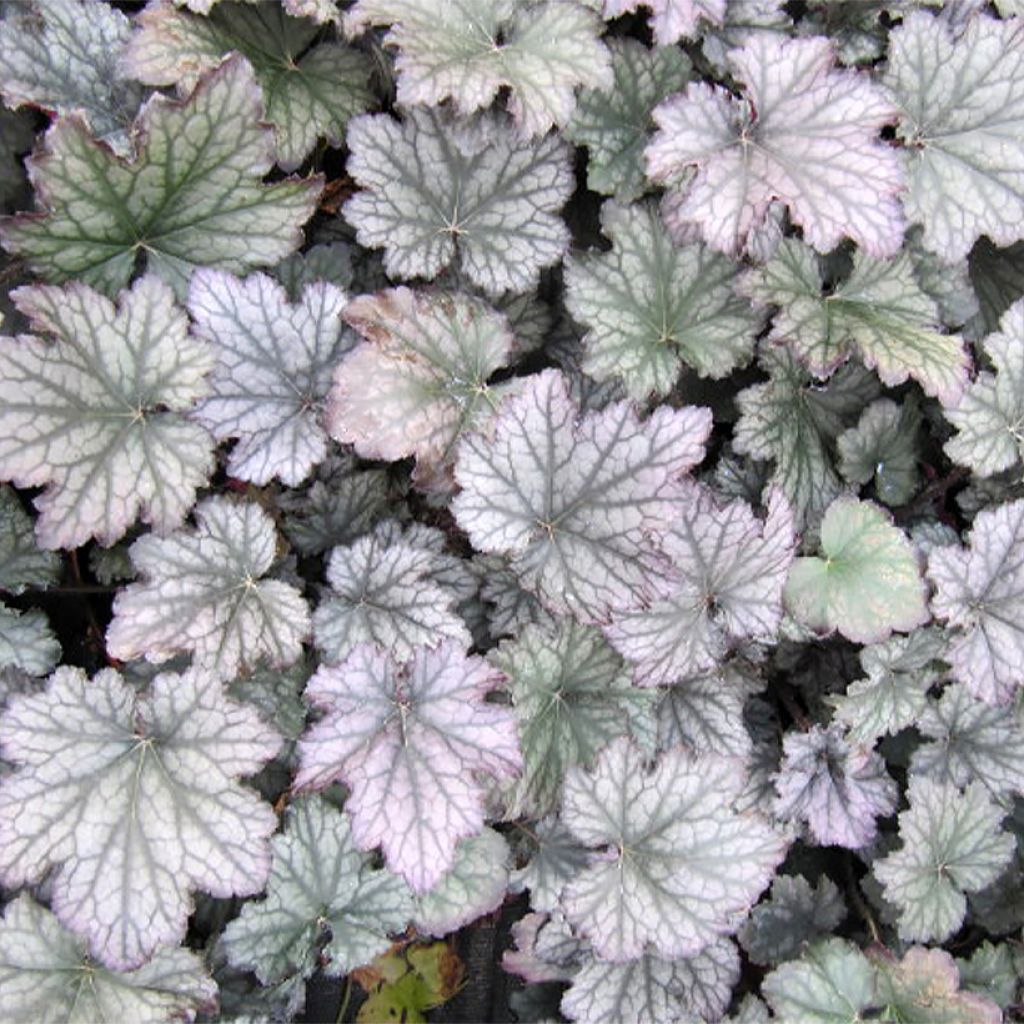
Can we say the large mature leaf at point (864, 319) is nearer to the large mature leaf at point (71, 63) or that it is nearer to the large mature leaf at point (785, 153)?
the large mature leaf at point (785, 153)

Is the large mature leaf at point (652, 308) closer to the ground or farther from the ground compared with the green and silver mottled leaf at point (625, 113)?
closer to the ground

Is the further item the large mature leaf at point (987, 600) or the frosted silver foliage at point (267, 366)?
the large mature leaf at point (987, 600)

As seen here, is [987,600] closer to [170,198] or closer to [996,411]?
[996,411]

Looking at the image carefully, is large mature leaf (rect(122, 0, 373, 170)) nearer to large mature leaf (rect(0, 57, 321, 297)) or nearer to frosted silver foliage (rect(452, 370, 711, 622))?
large mature leaf (rect(0, 57, 321, 297))

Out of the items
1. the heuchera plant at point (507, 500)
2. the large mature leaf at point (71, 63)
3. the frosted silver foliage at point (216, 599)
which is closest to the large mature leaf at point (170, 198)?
the heuchera plant at point (507, 500)

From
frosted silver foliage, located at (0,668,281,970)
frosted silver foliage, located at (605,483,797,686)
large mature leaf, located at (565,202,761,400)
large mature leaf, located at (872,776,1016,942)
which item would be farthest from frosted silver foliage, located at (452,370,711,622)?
large mature leaf, located at (872,776,1016,942)

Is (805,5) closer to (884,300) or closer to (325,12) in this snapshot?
(884,300)

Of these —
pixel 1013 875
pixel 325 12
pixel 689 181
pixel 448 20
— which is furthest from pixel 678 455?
pixel 1013 875
